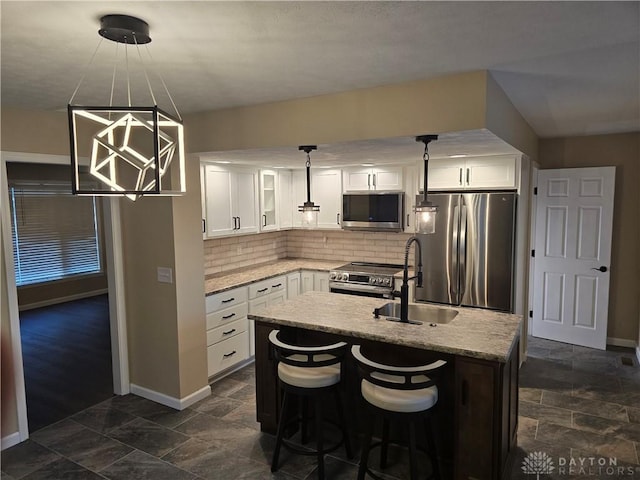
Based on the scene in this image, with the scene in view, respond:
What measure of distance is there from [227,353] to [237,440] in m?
1.18

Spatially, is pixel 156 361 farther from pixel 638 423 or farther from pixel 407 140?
pixel 638 423

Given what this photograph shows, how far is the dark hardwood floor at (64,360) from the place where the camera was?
3736 millimetres

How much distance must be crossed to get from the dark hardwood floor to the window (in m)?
0.68

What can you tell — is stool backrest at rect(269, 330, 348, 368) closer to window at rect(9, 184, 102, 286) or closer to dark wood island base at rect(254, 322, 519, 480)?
dark wood island base at rect(254, 322, 519, 480)

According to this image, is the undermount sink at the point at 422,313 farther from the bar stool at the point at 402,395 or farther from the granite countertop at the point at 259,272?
the granite countertop at the point at 259,272

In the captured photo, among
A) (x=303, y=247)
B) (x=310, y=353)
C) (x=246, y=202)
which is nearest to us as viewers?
(x=310, y=353)

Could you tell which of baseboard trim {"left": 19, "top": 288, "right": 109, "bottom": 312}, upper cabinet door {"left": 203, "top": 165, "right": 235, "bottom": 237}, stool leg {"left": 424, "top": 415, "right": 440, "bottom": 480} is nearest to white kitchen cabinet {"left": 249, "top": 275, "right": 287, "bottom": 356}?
upper cabinet door {"left": 203, "top": 165, "right": 235, "bottom": 237}

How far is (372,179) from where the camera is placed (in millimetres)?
4957

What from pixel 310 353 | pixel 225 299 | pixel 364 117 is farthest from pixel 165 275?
pixel 364 117

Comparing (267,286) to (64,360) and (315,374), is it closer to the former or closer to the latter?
(315,374)

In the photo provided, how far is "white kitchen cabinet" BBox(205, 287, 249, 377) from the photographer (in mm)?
4016

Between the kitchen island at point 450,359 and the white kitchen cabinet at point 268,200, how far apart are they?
6.29ft

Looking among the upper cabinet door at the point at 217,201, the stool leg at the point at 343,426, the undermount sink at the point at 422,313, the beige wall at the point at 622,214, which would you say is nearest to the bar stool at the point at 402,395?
the stool leg at the point at 343,426

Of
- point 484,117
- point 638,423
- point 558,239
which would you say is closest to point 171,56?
point 484,117
